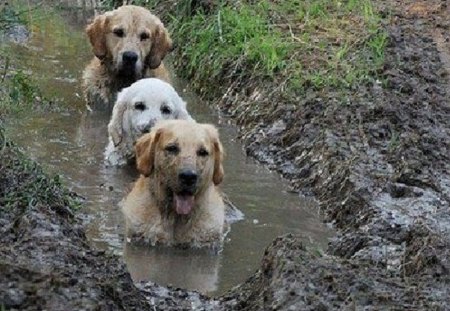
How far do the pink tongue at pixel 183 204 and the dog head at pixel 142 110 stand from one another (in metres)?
1.80

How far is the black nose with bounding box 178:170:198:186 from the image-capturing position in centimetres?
854

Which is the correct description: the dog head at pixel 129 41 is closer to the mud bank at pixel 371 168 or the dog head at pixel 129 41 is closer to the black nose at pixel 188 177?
the mud bank at pixel 371 168

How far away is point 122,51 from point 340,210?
13.4 feet

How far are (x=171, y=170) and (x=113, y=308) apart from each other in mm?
2772

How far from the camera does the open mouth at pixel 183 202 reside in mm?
8731

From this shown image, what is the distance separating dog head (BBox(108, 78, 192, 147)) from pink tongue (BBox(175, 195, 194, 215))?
1.80 metres

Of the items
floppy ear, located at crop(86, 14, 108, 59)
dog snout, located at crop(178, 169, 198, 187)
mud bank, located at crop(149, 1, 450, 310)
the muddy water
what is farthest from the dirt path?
floppy ear, located at crop(86, 14, 108, 59)

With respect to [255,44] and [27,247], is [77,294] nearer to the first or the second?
[27,247]

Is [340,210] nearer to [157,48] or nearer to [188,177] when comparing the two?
[188,177]

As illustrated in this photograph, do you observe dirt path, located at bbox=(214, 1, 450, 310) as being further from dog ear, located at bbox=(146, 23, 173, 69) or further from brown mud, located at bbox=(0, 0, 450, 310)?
dog ear, located at bbox=(146, 23, 173, 69)

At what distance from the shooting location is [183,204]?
874 cm

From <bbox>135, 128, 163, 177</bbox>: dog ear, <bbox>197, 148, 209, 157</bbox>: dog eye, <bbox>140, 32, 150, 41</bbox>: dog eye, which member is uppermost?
<bbox>197, 148, 209, 157</bbox>: dog eye

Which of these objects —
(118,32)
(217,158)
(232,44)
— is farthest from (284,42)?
(217,158)

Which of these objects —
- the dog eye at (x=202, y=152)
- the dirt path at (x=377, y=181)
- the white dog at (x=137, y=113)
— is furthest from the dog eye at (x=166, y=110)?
the dog eye at (x=202, y=152)
